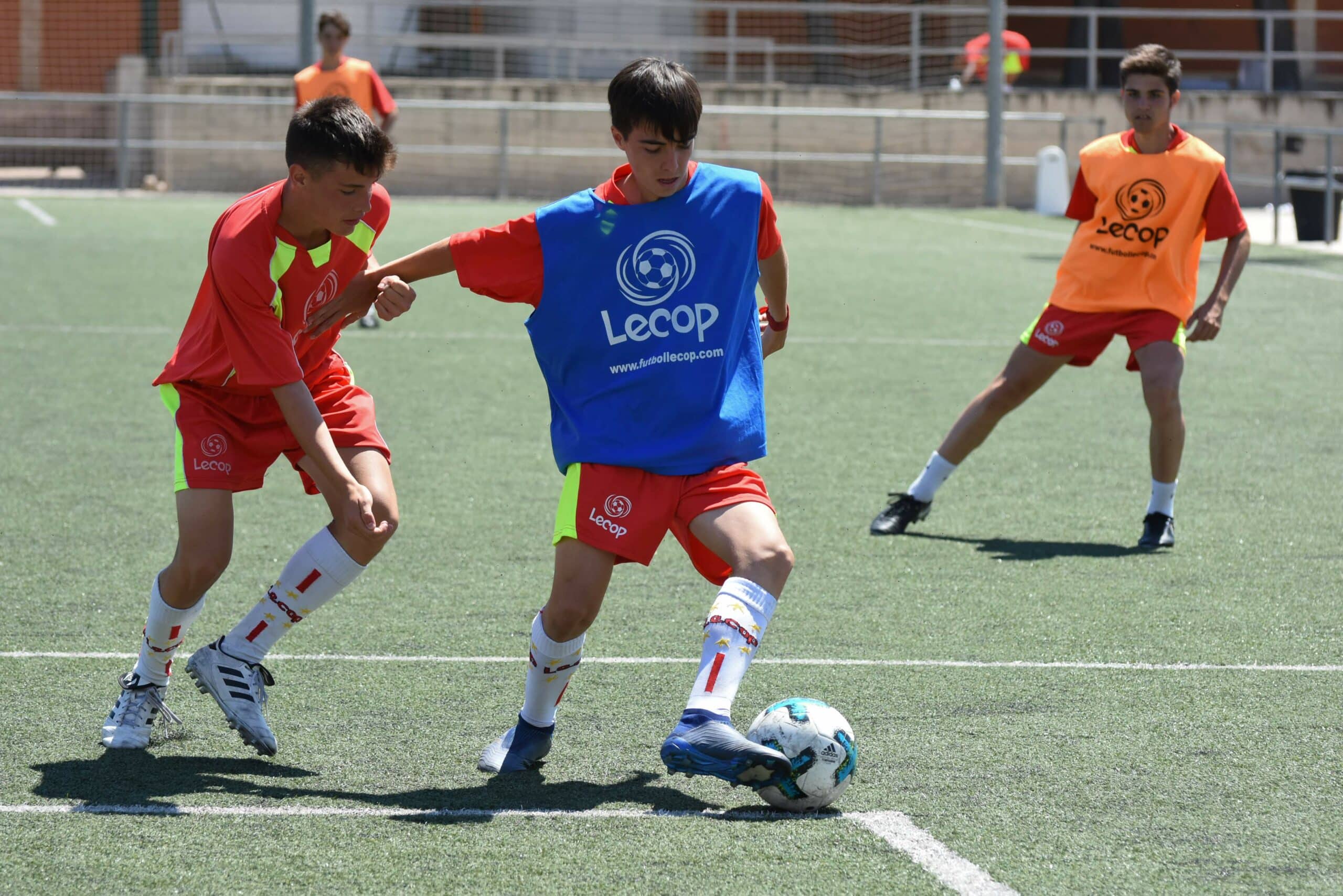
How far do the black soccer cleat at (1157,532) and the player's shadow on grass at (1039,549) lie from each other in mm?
46

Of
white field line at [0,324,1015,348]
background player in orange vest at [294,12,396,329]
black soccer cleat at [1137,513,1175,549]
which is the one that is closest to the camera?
black soccer cleat at [1137,513,1175,549]

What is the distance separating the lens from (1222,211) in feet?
22.0

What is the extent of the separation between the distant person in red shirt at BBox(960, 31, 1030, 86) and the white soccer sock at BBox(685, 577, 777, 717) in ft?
75.1

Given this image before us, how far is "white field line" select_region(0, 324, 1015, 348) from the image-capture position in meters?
11.9

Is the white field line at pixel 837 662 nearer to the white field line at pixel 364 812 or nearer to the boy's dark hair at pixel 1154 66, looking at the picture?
the white field line at pixel 364 812

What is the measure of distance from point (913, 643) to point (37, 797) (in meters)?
2.50

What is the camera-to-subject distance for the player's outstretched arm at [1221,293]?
655 cm

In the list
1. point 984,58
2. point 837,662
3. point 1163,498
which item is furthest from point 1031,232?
point 837,662

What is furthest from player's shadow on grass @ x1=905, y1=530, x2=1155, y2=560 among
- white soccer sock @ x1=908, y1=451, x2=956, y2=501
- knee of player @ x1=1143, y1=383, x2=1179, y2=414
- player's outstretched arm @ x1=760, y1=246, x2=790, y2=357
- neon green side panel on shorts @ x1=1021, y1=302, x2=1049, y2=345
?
player's outstretched arm @ x1=760, y1=246, x2=790, y2=357

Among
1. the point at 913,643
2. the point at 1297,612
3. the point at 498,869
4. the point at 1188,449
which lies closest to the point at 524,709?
the point at 498,869

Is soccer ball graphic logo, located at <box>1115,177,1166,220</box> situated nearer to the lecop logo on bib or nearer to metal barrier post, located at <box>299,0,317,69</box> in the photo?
the lecop logo on bib

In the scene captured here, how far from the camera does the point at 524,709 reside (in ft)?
13.1

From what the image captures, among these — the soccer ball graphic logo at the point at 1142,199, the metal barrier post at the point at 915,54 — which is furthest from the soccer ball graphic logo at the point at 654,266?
the metal barrier post at the point at 915,54

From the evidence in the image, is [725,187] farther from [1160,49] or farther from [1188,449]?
[1188,449]
